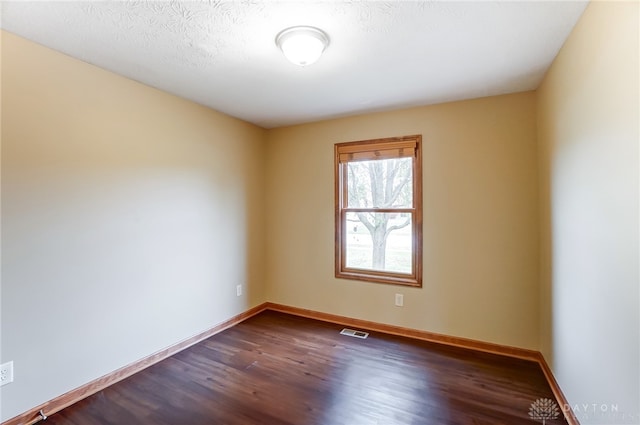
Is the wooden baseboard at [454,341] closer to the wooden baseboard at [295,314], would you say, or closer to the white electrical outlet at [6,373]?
the wooden baseboard at [295,314]

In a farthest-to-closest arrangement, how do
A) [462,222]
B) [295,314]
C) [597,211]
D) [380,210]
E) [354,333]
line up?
[295,314] → [380,210] → [354,333] → [462,222] → [597,211]

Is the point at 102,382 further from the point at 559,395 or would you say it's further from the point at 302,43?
the point at 559,395

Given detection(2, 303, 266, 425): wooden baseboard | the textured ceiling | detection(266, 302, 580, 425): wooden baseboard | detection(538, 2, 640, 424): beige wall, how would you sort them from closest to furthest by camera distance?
detection(538, 2, 640, 424): beige wall, the textured ceiling, detection(2, 303, 266, 425): wooden baseboard, detection(266, 302, 580, 425): wooden baseboard

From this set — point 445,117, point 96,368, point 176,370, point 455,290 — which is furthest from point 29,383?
point 445,117

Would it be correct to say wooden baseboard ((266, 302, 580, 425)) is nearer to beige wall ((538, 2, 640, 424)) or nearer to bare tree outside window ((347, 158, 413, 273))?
beige wall ((538, 2, 640, 424))

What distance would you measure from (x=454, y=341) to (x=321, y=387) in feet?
4.72

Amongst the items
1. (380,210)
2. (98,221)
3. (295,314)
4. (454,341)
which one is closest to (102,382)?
(98,221)

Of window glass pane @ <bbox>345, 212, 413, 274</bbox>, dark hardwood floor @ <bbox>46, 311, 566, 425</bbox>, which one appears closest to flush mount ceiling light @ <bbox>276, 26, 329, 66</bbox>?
window glass pane @ <bbox>345, 212, 413, 274</bbox>

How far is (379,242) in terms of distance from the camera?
3270 mm

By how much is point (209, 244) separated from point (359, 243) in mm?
1635

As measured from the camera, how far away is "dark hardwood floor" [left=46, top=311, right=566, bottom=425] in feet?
6.08

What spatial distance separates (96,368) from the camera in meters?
2.15

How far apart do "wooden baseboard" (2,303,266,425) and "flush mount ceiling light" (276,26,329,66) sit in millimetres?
2611

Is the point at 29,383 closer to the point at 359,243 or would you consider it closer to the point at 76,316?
the point at 76,316
